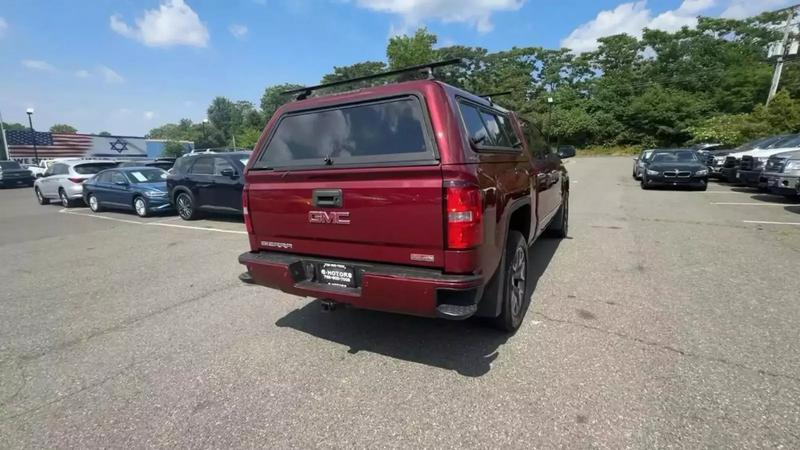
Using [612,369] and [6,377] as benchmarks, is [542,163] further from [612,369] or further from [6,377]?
[6,377]

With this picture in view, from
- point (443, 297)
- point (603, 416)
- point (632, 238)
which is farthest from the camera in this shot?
point (632, 238)

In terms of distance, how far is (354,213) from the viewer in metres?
2.87

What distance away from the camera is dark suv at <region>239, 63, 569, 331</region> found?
2596mm

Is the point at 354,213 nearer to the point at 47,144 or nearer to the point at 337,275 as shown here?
the point at 337,275

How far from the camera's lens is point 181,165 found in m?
10.4

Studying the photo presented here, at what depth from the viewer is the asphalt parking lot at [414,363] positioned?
232 centimetres

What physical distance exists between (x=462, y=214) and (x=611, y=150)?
53028 mm

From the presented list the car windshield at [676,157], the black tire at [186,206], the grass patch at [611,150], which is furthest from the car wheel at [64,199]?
the grass patch at [611,150]

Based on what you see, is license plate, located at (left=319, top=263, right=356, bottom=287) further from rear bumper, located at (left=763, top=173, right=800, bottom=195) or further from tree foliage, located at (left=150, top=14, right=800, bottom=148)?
tree foliage, located at (left=150, top=14, right=800, bottom=148)

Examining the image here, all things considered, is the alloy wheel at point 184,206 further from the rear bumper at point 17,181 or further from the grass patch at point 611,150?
the grass patch at point 611,150

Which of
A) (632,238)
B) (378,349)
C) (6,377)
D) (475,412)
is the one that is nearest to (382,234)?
(378,349)

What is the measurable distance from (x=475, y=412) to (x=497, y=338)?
1.00 metres

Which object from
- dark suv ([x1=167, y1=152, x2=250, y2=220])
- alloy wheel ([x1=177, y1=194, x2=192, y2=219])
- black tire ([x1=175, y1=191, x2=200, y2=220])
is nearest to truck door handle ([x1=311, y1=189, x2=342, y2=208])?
dark suv ([x1=167, y1=152, x2=250, y2=220])

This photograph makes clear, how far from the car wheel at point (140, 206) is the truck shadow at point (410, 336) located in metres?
9.15
